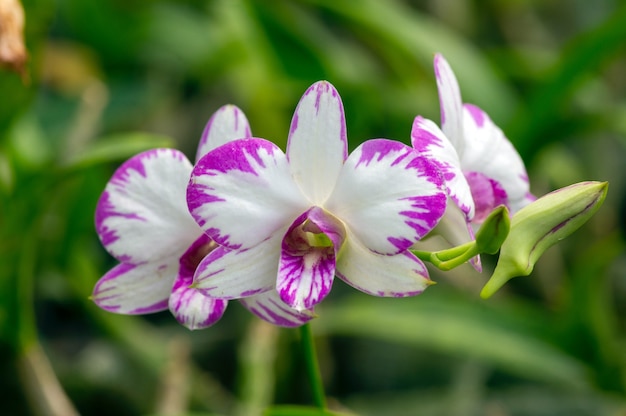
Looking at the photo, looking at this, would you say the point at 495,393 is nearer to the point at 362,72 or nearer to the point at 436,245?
the point at 436,245

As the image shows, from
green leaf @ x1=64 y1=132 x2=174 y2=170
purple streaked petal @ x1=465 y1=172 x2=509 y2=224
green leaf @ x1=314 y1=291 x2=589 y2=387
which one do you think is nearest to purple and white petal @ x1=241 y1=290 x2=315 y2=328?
purple streaked petal @ x1=465 y1=172 x2=509 y2=224

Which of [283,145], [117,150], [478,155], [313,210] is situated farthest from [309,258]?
[283,145]

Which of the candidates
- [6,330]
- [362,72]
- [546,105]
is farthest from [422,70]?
[6,330]

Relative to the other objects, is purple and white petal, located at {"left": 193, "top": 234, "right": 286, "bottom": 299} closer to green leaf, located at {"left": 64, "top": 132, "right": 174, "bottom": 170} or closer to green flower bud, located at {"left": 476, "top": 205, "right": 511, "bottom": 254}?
green flower bud, located at {"left": 476, "top": 205, "right": 511, "bottom": 254}

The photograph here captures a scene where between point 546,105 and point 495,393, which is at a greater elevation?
point 546,105

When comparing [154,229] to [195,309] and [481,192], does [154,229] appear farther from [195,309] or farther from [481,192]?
[481,192]
